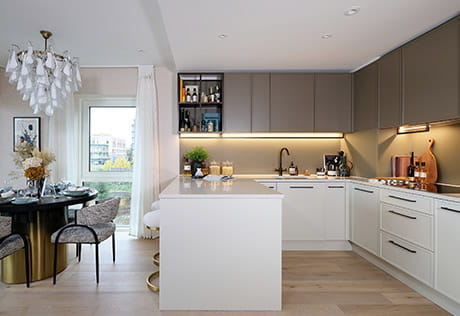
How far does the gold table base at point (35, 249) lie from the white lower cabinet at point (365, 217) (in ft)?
11.0

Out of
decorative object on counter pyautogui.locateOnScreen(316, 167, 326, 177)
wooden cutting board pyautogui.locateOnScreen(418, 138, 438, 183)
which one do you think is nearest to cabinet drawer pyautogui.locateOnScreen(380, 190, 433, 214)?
wooden cutting board pyautogui.locateOnScreen(418, 138, 438, 183)

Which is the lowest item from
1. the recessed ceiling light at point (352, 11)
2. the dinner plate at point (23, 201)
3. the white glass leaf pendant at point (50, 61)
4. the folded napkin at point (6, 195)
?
the dinner plate at point (23, 201)

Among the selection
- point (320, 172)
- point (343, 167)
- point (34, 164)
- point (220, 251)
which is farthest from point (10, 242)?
point (343, 167)

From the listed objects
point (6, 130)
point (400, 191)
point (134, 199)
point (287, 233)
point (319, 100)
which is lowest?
point (287, 233)

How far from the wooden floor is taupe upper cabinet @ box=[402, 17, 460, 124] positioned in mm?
1638

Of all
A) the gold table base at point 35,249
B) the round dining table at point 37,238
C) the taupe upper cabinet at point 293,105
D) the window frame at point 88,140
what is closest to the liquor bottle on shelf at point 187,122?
the window frame at point 88,140

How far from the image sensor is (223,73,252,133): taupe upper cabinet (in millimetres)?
4051

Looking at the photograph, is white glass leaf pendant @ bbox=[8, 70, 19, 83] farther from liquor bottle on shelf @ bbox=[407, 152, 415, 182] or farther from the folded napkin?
liquor bottle on shelf @ bbox=[407, 152, 415, 182]

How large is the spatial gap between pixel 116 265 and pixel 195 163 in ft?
5.27

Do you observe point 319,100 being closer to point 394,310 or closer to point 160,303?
point 394,310

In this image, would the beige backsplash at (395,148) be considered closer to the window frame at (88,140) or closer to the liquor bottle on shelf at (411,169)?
the liquor bottle on shelf at (411,169)

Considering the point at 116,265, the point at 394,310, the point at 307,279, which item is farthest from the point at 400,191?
the point at 116,265

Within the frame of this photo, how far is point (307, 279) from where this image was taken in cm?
287

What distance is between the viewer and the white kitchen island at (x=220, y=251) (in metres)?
2.21
